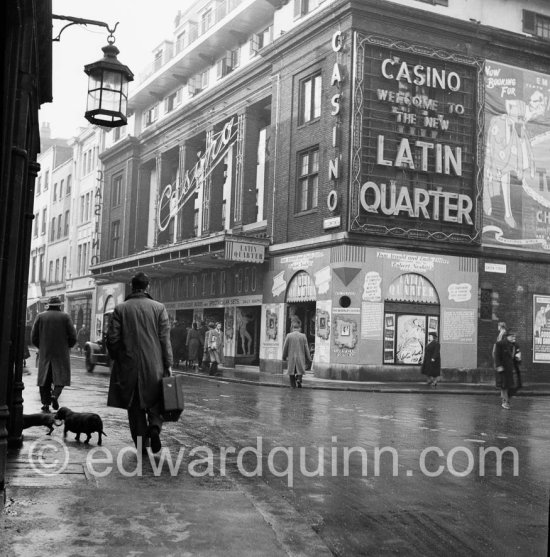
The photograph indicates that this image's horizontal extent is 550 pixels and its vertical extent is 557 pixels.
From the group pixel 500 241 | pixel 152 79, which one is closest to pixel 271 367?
pixel 500 241

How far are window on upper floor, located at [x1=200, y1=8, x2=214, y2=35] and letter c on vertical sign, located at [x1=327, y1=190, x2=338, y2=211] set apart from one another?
49.3 feet

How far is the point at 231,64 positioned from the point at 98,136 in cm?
2121

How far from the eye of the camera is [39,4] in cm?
719

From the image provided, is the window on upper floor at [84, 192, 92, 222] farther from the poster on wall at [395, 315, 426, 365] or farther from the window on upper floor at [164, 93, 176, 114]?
the poster on wall at [395, 315, 426, 365]

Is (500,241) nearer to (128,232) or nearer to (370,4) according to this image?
(370,4)

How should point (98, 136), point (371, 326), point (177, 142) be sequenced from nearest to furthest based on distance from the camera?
point (371, 326) → point (177, 142) → point (98, 136)

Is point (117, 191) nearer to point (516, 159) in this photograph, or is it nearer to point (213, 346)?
point (213, 346)

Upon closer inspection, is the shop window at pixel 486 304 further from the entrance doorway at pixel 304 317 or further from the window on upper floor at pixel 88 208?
the window on upper floor at pixel 88 208

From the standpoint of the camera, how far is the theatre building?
26000 millimetres

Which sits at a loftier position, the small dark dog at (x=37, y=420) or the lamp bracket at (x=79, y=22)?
the lamp bracket at (x=79, y=22)

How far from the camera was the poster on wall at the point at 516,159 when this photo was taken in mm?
28484

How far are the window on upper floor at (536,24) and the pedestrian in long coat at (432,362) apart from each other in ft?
45.0

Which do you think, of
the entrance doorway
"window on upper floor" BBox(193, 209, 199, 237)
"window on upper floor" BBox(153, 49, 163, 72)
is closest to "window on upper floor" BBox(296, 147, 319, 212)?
the entrance doorway

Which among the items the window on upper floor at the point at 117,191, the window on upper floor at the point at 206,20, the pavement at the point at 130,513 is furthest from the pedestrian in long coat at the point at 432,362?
the window on upper floor at the point at 117,191
